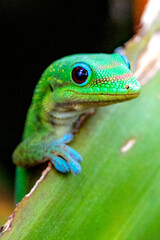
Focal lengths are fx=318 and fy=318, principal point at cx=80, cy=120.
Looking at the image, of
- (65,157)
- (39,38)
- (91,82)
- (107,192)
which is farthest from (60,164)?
(39,38)

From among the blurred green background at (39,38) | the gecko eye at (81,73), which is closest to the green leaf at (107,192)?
the gecko eye at (81,73)

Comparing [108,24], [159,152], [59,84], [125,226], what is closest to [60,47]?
[108,24]

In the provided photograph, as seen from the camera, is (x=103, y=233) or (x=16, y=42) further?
(x=16, y=42)

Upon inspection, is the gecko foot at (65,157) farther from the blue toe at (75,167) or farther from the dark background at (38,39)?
the dark background at (38,39)

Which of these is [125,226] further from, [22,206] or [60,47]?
[60,47]

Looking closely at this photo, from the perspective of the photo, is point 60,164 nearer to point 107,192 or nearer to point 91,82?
point 107,192

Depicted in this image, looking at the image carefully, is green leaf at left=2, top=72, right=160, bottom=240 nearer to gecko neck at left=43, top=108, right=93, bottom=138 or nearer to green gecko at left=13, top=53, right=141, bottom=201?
green gecko at left=13, top=53, right=141, bottom=201
